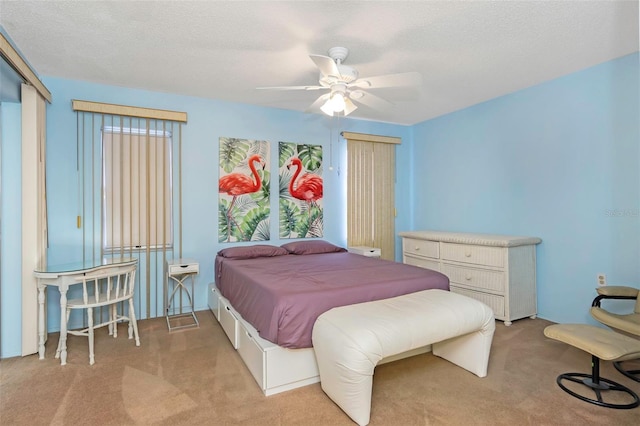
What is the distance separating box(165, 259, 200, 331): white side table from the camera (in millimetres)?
3370

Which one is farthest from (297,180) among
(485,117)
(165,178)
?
(485,117)

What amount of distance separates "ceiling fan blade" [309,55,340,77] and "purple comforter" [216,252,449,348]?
156 centimetres

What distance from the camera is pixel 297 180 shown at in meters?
4.45

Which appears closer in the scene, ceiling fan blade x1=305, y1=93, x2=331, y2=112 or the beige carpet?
the beige carpet

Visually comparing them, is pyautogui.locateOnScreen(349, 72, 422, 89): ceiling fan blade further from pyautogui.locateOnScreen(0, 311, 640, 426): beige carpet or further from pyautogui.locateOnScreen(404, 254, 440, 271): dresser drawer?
pyautogui.locateOnScreen(404, 254, 440, 271): dresser drawer

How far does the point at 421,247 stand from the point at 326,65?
2.86 m

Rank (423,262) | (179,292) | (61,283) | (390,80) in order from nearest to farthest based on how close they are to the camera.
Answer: (390,80) → (61,283) → (179,292) → (423,262)

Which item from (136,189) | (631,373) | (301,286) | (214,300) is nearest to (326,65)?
(301,286)

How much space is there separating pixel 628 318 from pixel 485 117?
8.57 ft

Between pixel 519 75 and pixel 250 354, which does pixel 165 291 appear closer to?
pixel 250 354

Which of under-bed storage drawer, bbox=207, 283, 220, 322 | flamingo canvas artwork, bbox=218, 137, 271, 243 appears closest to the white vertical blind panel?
flamingo canvas artwork, bbox=218, 137, 271, 243

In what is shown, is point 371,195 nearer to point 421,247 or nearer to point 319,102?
point 421,247

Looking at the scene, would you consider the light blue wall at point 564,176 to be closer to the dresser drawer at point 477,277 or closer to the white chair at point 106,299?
the dresser drawer at point 477,277

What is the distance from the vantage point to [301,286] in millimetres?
2387
